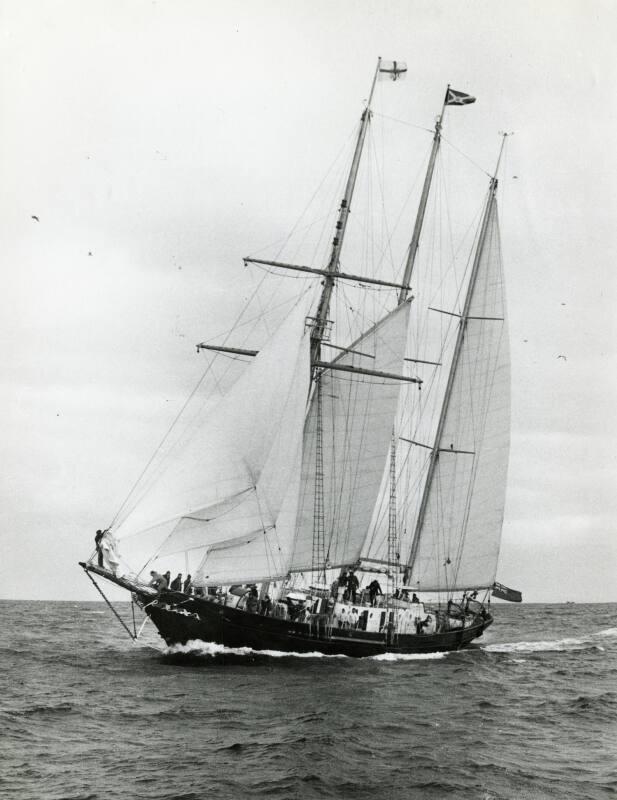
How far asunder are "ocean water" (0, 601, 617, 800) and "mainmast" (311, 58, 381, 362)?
14295 mm

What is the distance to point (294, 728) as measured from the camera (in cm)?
2389

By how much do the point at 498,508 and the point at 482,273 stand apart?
12.0 meters

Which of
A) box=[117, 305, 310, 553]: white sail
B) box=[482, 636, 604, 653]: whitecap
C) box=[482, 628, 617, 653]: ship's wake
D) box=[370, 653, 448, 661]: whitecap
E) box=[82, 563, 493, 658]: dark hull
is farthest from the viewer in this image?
box=[482, 628, 617, 653]: ship's wake

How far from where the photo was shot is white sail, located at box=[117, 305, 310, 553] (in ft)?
108

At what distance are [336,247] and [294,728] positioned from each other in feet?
79.6

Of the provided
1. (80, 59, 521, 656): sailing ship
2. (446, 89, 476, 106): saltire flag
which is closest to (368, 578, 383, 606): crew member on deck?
(80, 59, 521, 656): sailing ship

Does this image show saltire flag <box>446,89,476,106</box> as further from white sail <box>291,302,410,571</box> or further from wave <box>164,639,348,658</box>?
wave <box>164,639,348,658</box>

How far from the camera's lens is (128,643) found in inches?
1844

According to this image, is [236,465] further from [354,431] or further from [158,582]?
[354,431]

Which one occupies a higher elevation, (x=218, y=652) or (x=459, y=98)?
(x=459, y=98)

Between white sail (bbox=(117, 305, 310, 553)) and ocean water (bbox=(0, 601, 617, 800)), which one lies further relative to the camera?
white sail (bbox=(117, 305, 310, 553))

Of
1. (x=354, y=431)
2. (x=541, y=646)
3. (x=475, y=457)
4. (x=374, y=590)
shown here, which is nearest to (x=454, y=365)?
(x=475, y=457)

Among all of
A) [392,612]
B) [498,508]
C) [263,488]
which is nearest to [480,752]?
[263,488]

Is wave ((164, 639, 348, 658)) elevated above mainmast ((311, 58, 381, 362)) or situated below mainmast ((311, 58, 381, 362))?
below
